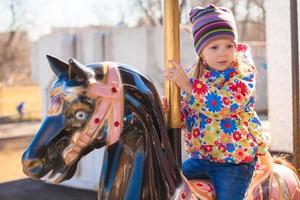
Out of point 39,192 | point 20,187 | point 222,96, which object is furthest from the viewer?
point 20,187

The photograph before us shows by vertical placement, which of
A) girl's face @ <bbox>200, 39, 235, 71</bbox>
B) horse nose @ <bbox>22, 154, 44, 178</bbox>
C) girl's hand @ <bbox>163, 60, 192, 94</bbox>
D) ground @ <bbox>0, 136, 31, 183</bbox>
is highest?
girl's face @ <bbox>200, 39, 235, 71</bbox>

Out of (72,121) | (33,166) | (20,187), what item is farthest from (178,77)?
(20,187)

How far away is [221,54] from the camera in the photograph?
1.74 m

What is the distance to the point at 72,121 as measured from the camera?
4.88ft

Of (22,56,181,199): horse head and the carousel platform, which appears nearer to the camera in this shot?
(22,56,181,199): horse head

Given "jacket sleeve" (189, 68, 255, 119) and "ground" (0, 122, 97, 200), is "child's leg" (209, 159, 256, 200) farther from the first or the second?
"ground" (0, 122, 97, 200)

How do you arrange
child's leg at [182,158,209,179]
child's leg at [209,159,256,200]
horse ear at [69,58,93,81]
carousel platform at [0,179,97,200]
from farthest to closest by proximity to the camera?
carousel platform at [0,179,97,200]
child's leg at [182,158,209,179]
child's leg at [209,159,256,200]
horse ear at [69,58,93,81]

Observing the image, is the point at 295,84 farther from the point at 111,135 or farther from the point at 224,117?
the point at 111,135

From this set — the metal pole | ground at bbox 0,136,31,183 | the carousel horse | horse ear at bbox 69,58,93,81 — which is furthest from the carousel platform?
horse ear at bbox 69,58,93,81

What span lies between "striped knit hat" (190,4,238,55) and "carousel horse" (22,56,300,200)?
1.04ft

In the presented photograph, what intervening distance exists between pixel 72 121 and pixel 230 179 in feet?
2.39

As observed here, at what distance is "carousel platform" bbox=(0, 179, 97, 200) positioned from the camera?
5.79 m

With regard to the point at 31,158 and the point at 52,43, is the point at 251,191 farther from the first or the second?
the point at 52,43

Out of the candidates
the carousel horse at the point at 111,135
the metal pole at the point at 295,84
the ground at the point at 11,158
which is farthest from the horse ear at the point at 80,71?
the ground at the point at 11,158
